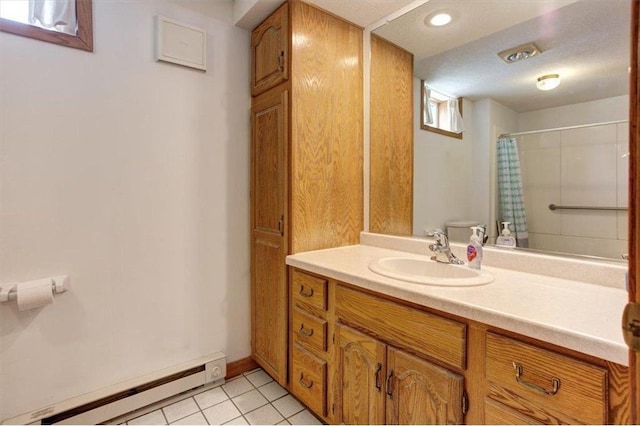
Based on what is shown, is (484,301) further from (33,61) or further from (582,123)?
(33,61)

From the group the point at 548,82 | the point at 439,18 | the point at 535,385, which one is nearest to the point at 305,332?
the point at 535,385

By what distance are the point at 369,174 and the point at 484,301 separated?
3.72ft

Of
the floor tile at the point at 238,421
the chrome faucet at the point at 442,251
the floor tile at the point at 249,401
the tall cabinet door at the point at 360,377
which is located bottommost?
the floor tile at the point at 238,421

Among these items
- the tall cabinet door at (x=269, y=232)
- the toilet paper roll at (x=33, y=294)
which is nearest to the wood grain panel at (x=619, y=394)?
the tall cabinet door at (x=269, y=232)

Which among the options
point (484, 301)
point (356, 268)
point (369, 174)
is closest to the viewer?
point (484, 301)

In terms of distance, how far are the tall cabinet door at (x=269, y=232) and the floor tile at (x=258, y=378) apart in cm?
9

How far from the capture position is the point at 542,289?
3.43 ft

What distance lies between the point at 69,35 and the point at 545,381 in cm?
217

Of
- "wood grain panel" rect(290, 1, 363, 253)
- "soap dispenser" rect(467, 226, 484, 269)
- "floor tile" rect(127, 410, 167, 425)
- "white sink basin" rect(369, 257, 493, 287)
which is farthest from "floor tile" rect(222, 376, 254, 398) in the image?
"soap dispenser" rect(467, 226, 484, 269)

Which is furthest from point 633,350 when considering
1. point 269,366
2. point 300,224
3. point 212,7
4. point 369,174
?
point 212,7

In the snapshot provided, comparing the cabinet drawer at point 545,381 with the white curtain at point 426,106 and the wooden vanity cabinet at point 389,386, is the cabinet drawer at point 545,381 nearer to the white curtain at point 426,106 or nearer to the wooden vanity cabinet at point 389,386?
the wooden vanity cabinet at point 389,386

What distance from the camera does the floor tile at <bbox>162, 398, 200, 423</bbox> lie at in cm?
157

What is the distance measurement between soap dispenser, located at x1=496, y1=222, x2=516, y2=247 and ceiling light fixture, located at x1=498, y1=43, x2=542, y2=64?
709 millimetres

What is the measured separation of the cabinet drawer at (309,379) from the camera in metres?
1.42
